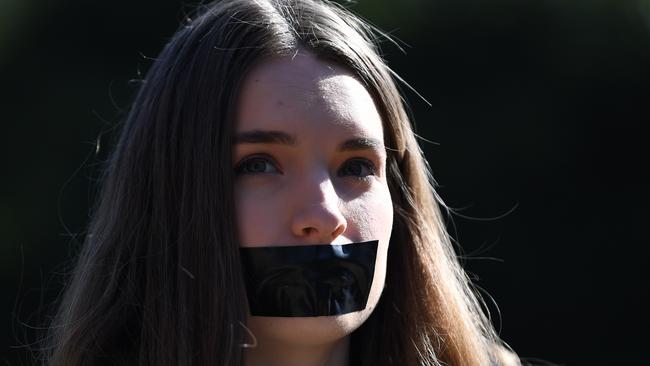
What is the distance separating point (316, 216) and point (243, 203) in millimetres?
187

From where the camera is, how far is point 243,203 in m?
2.26

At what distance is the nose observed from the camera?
7.31 ft

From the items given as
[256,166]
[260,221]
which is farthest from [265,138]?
[260,221]

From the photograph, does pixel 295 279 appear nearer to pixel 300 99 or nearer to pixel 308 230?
pixel 308 230

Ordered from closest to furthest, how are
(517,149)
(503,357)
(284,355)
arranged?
(284,355) → (503,357) → (517,149)

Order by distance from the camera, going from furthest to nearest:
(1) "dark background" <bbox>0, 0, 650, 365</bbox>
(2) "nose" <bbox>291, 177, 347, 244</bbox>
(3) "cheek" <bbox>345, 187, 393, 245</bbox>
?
(1) "dark background" <bbox>0, 0, 650, 365</bbox>
(3) "cheek" <bbox>345, 187, 393, 245</bbox>
(2) "nose" <bbox>291, 177, 347, 244</bbox>

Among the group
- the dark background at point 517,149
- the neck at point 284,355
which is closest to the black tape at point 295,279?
the neck at point 284,355

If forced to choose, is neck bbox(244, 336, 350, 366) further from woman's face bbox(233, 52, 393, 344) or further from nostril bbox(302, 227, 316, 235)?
nostril bbox(302, 227, 316, 235)

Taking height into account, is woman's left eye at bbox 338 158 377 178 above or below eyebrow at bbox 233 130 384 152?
below

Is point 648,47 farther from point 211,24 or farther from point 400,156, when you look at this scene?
point 211,24

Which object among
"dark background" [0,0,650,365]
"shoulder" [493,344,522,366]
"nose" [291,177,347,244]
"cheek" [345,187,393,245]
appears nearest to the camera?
"nose" [291,177,347,244]

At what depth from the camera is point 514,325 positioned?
5.39 meters

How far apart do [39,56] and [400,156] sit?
11.4ft

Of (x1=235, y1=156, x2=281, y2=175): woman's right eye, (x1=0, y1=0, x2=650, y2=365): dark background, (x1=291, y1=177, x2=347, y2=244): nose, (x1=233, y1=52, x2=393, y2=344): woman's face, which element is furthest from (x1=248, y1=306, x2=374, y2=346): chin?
(x1=0, y1=0, x2=650, y2=365): dark background
